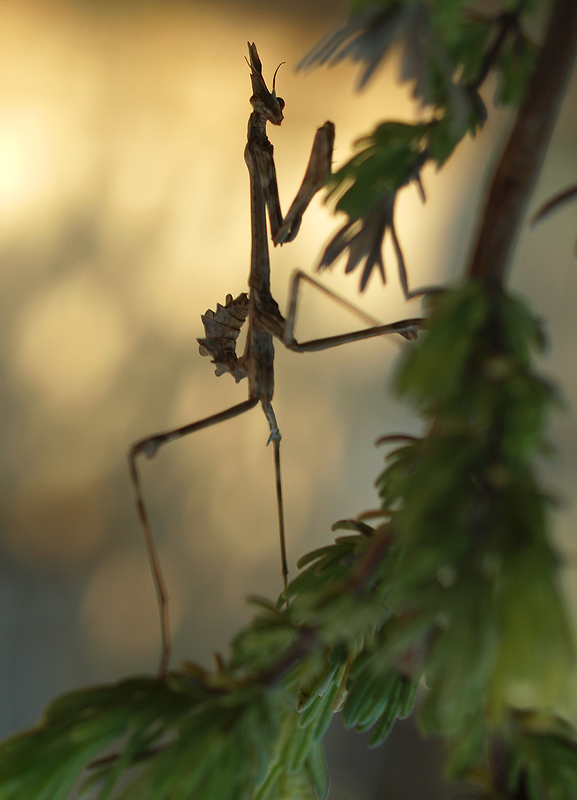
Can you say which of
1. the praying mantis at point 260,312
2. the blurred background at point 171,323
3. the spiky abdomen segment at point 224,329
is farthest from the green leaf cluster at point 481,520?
the blurred background at point 171,323

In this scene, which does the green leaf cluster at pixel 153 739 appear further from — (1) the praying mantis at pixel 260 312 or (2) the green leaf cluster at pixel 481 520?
(1) the praying mantis at pixel 260 312

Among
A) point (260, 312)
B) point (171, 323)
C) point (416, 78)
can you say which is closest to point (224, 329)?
point (260, 312)

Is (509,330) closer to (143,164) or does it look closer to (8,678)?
(143,164)

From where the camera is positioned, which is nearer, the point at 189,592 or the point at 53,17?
the point at 53,17

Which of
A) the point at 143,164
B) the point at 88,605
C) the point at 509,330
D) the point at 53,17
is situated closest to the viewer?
the point at 509,330

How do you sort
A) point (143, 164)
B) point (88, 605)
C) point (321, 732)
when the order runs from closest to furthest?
point (321, 732) < point (143, 164) < point (88, 605)

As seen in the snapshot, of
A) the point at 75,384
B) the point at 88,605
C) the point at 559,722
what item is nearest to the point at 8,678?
the point at 88,605

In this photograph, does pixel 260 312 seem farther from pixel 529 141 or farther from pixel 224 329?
pixel 529 141

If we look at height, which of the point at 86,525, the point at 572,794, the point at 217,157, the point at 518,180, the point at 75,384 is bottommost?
the point at 572,794

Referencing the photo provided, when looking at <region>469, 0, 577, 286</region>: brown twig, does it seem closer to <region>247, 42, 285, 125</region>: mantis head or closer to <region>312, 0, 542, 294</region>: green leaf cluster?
<region>312, 0, 542, 294</region>: green leaf cluster
